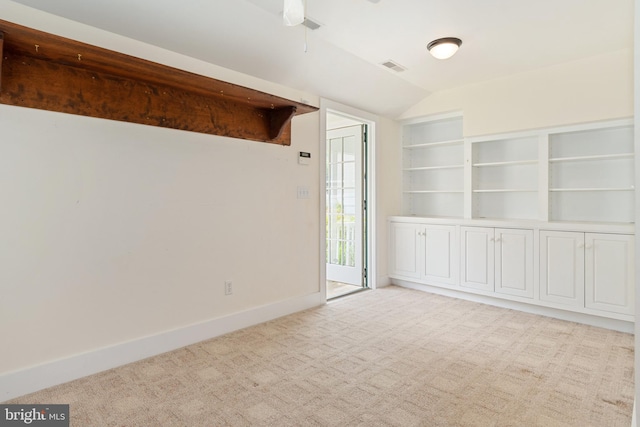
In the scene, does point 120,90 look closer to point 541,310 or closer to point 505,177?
point 505,177

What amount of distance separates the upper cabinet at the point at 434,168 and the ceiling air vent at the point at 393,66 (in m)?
1.18

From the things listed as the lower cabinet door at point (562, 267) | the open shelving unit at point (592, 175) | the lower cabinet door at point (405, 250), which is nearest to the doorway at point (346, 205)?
the lower cabinet door at point (405, 250)

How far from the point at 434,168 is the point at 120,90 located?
3574 millimetres

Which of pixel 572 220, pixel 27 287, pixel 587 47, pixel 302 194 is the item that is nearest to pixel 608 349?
pixel 572 220

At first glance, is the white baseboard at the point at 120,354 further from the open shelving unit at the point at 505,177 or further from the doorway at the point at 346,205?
the open shelving unit at the point at 505,177

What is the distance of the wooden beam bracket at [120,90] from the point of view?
1890 millimetres

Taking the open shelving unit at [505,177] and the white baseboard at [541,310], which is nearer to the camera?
the white baseboard at [541,310]

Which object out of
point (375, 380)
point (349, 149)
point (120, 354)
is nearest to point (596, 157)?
point (349, 149)

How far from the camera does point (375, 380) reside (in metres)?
2.25

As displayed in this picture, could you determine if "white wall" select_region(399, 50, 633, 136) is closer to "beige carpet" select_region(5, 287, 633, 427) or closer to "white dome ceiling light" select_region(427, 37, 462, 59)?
"white dome ceiling light" select_region(427, 37, 462, 59)

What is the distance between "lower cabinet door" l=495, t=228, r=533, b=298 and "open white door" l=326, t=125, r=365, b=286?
164 cm

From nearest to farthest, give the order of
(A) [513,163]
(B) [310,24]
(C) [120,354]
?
(C) [120,354], (B) [310,24], (A) [513,163]

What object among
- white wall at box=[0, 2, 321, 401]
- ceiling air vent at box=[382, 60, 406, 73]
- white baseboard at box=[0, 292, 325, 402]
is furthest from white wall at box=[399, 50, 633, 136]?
white baseboard at box=[0, 292, 325, 402]

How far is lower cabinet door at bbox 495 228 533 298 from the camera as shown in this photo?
3.58 metres
